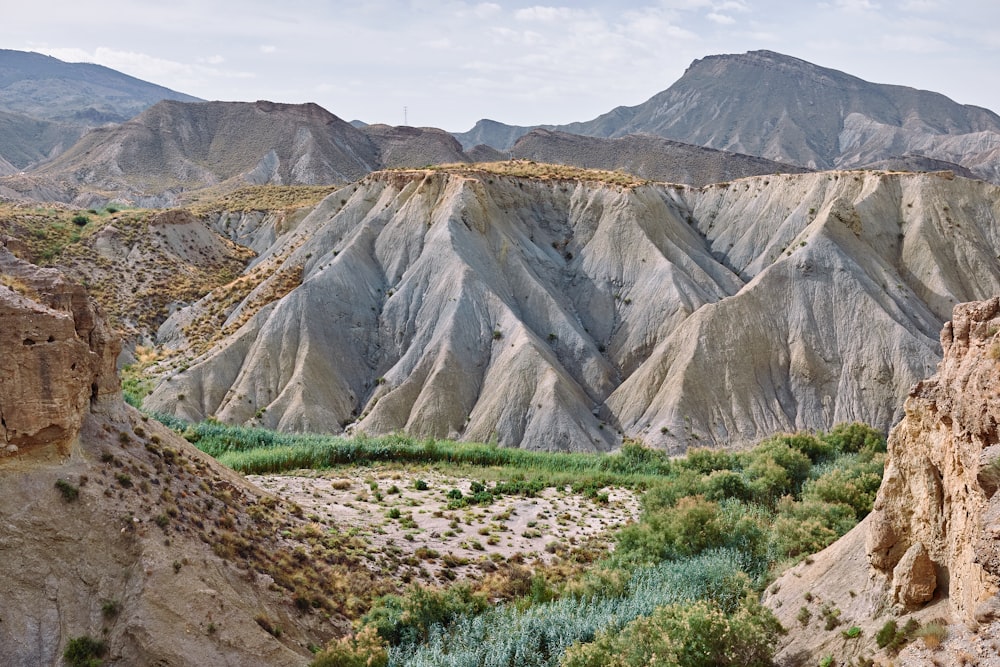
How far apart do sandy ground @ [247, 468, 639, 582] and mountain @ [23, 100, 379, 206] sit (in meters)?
Answer: 102

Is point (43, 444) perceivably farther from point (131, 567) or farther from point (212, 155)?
point (212, 155)

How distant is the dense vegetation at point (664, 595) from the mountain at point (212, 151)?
11361 centimetres

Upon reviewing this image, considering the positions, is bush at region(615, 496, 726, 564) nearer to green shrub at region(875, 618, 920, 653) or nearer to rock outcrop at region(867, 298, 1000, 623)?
rock outcrop at region(867, 298, 1000, 623)

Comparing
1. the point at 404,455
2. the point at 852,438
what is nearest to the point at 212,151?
the point at 404,455

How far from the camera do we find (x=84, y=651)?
50.4 ft

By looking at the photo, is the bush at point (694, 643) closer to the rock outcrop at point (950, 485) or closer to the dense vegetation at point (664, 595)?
the dense vegetation at point (664, 595)

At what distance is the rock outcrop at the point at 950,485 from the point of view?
10.3m

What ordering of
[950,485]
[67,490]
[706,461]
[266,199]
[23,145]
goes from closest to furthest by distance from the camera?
[950,485]
[67,490]
[706,461]
[266,199]
[23,145]

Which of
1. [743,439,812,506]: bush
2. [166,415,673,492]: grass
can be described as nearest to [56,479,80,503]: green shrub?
[166,415,673,492]: grass

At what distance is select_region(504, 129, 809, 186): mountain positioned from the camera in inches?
5861

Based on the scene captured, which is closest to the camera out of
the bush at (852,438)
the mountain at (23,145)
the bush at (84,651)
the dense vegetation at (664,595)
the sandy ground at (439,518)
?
the dense vegetation at (664,595)

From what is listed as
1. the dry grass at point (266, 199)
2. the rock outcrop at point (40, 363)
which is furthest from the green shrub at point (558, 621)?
the dry grass at point (266, 199)

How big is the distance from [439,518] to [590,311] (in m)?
32.7

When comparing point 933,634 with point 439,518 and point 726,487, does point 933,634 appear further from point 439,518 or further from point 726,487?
point 439,518
